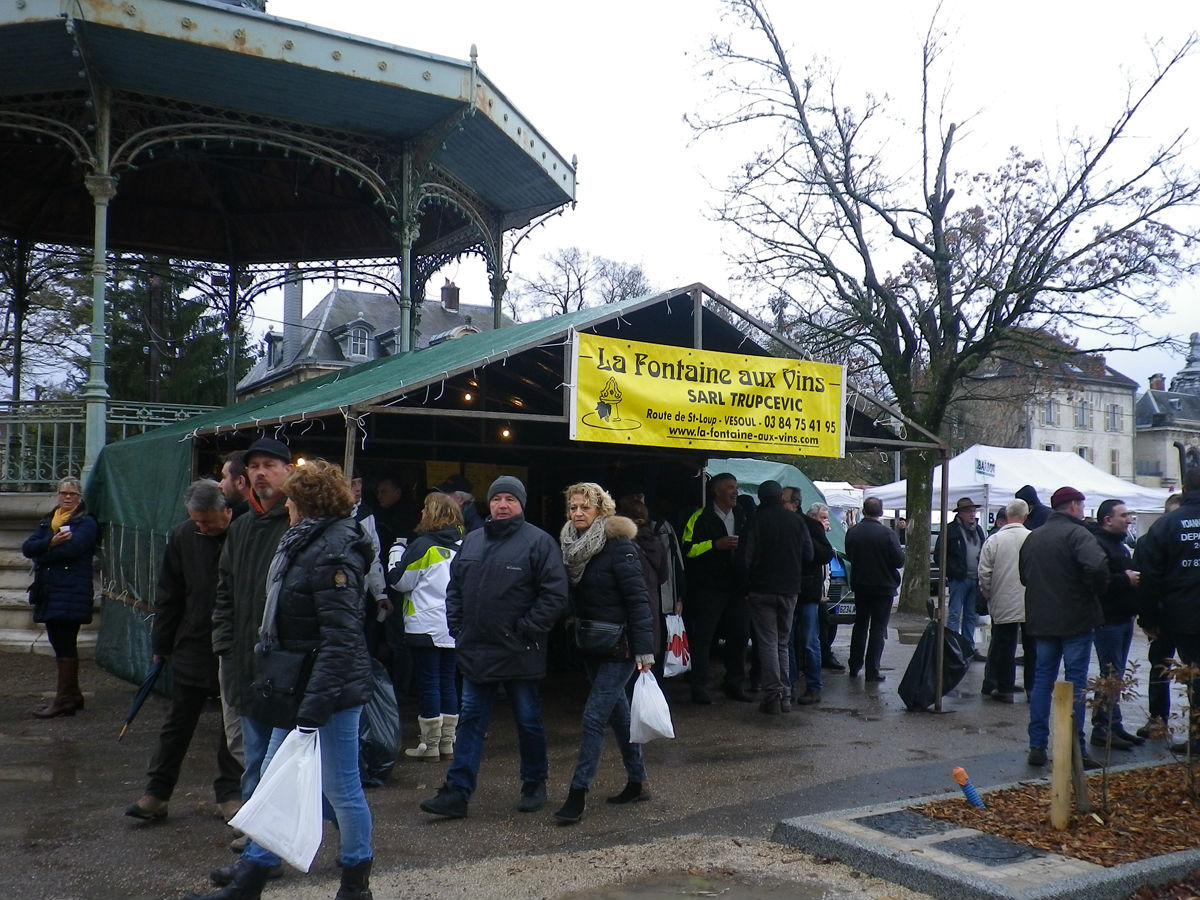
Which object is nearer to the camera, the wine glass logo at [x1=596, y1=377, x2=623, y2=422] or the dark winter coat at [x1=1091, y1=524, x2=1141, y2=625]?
the dark winter coat at [x1=1091, y1=524, x2=1141, y2=625]

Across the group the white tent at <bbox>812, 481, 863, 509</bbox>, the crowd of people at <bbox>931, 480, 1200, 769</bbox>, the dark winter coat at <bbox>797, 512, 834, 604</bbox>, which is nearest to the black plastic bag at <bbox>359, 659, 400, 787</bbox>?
the crowd of people at <bbox>931, 480, 1200, 769</bbox>

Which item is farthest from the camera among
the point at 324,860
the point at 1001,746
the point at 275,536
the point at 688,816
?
the point at 1001,746

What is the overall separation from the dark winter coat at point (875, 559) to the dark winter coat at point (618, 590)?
536 centimetres

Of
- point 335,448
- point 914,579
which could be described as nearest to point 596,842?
point 335,448

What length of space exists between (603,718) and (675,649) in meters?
3.19

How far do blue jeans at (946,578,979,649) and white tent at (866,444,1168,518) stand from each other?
6.62 meters

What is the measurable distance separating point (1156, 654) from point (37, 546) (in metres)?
8.80

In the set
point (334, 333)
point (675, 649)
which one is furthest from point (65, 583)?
point (334, 333)

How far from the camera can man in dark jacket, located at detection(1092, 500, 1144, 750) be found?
24.7ft

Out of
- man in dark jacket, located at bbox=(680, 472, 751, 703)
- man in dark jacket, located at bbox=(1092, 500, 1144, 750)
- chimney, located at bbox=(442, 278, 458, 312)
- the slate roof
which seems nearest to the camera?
man in dark jacket, located at bbox=(1092, 500, 1144, 750)

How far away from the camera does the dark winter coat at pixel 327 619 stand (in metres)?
3.93

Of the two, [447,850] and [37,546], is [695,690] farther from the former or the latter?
[37,546]

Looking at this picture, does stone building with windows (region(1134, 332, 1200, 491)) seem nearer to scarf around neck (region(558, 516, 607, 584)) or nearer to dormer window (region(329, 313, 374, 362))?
dormer window (region(329, 313, 374, 362))

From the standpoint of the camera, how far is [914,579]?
18844 mm
